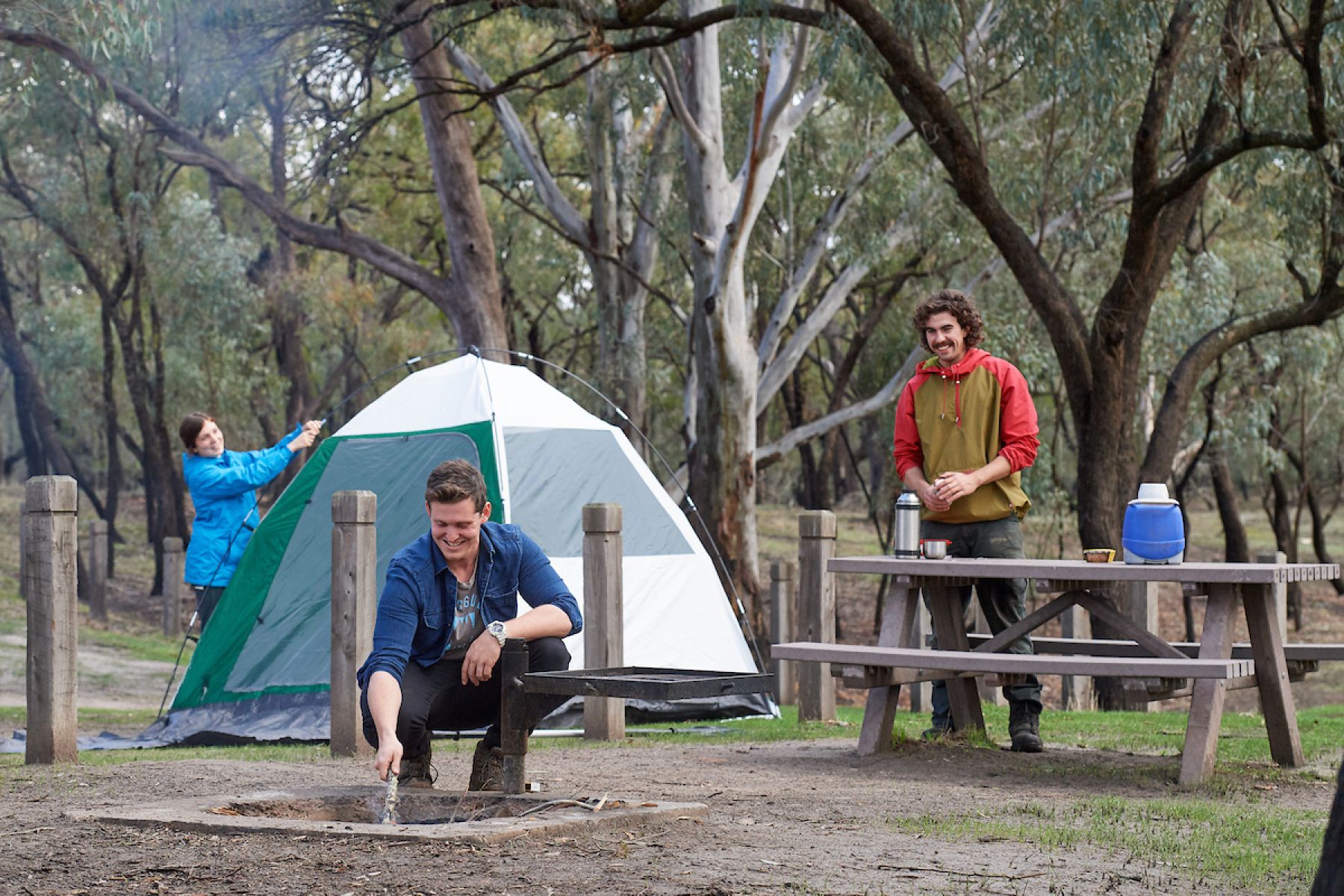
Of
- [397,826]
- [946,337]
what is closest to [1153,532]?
[946,337]

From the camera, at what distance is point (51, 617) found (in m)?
6.06

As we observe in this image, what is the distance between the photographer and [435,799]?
4.56 metres

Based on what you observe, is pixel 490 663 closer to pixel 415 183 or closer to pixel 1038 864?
pixel 1038 864

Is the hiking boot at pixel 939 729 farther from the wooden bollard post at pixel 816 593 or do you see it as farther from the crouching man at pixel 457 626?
the crouching man at pixel 457 626

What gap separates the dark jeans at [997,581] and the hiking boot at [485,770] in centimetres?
225

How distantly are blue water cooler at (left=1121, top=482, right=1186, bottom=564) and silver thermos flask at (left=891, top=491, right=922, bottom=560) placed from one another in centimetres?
82

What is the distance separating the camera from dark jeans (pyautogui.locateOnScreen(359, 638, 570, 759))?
4586mm

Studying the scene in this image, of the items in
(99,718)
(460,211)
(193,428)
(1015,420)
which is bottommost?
(99,718)

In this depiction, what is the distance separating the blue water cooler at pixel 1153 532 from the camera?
5.62 metres

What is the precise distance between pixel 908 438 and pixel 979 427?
13.7 inches

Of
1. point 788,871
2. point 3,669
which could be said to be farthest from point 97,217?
point 788,871

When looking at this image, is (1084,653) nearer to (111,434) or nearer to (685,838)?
(685,838)

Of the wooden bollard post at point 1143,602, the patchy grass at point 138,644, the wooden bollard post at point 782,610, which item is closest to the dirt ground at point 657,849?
the wooden bollard post at point 1143,602

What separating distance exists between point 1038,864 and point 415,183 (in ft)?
71.2
